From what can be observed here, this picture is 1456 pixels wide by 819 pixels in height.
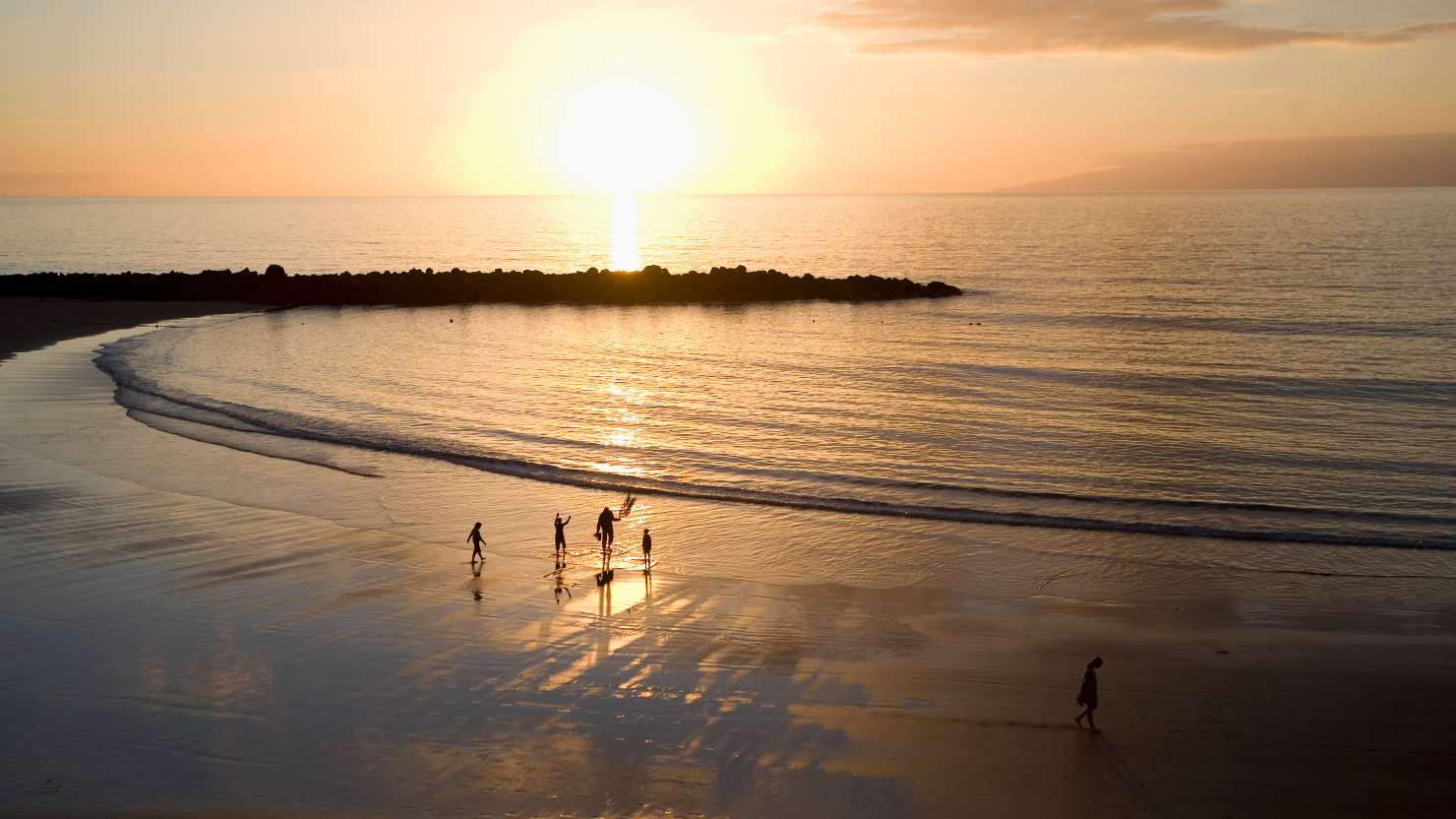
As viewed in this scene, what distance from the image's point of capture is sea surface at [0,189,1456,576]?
23.9 m

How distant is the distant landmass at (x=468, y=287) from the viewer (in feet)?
231

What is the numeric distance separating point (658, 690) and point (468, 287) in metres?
64.9

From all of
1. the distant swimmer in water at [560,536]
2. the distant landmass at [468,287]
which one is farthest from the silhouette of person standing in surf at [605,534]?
the distant landmass at [468,287]

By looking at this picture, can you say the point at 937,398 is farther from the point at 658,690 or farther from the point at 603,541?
the point at 658,690

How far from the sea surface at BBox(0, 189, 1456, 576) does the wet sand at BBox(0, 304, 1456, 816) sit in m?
5.81

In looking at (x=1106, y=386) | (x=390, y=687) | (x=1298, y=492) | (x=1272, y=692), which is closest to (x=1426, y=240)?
(x=1106, y=386)

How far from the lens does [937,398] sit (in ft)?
118

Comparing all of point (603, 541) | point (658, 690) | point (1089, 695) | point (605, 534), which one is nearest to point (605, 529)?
point (605, 534)

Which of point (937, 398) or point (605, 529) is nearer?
point (605, 529)

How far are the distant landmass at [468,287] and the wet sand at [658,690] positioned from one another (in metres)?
55.0

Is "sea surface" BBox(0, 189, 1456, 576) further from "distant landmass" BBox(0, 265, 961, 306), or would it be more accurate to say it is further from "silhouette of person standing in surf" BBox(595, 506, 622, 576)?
"silhouette of person standing in surf" BBox(595, 506, 622, 576)

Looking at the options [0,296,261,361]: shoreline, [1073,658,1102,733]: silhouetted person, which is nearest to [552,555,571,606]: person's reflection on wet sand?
[1073,658,1102,733]: silhouetted person

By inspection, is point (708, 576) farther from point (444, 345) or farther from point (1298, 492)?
point (444, 345)

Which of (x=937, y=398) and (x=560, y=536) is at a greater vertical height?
(x=937, y=398)
